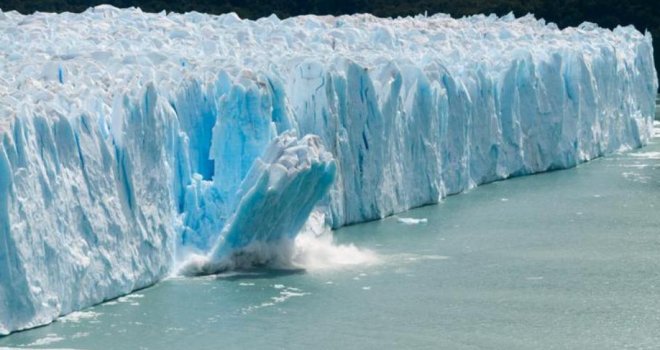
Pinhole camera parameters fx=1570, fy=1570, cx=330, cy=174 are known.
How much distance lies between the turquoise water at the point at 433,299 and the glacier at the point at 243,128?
1.19 feet

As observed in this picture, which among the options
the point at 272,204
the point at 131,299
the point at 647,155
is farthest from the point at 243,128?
the point at 647,155

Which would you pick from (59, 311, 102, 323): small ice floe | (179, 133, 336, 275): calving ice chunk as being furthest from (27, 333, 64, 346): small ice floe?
(179, 133, 336, 275): calving ice chunk

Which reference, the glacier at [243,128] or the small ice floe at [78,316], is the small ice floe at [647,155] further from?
the small ice floe at [78,316]

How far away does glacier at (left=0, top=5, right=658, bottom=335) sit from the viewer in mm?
10820

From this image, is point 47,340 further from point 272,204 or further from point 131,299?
point 272,204

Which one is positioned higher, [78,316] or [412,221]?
[412,221]

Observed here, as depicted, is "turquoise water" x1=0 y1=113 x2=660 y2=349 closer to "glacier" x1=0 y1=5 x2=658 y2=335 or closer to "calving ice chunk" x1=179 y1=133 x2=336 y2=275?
"calving ice chunk" x1=179 y1=133 x2=336 y2=275

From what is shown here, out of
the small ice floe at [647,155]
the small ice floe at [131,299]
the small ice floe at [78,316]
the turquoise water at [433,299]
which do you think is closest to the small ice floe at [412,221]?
the turquoise water at [433,299]

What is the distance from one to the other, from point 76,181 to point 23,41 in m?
6.40

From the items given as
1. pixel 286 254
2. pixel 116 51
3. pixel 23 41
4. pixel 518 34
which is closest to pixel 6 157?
→ pixel 286 254

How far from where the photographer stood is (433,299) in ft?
39.5

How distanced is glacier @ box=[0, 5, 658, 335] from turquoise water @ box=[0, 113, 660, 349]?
36 cm

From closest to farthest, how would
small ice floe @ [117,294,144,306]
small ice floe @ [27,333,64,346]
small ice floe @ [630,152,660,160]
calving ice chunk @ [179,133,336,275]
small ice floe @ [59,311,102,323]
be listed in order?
small ice floe @ [27,333,64,346] < small ice floe @ [59,311,102,323] < small ice floe @ [117,294,144,306] < calving ice chunk @ [179,133,336,275] < small ice floe @ [630,152,660,160]

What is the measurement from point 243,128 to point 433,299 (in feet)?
7.94
